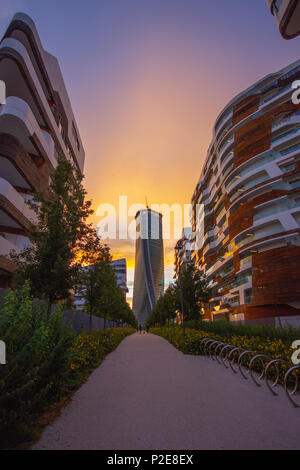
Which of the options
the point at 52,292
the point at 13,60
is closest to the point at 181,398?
the point at 52,292

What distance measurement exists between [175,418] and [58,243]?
7.12 m

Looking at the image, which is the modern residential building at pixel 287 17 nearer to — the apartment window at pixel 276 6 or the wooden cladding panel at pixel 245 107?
the apartment window at pixel 276 6

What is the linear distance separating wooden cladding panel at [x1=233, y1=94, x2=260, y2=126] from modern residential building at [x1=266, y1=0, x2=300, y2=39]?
38772mm

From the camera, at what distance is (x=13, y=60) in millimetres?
16109

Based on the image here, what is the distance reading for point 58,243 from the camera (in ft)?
31.6

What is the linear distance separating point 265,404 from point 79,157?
3337 centimetres

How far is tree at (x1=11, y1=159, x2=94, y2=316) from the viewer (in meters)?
9.24

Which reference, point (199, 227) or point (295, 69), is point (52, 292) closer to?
point (295, 69)

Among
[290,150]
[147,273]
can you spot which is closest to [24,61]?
[290,150]

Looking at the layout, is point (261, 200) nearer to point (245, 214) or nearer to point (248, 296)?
point (245, 214)

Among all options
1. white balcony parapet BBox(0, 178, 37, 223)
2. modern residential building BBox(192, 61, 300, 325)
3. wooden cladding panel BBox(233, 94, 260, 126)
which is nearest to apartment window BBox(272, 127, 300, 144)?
modern residential building BBox(192, 61, 300, 325)

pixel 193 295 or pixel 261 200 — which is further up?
pixel 261 200

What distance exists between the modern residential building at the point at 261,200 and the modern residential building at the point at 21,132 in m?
27.7

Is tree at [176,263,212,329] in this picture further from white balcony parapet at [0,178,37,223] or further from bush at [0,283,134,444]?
bush at [0,283,134,444]
